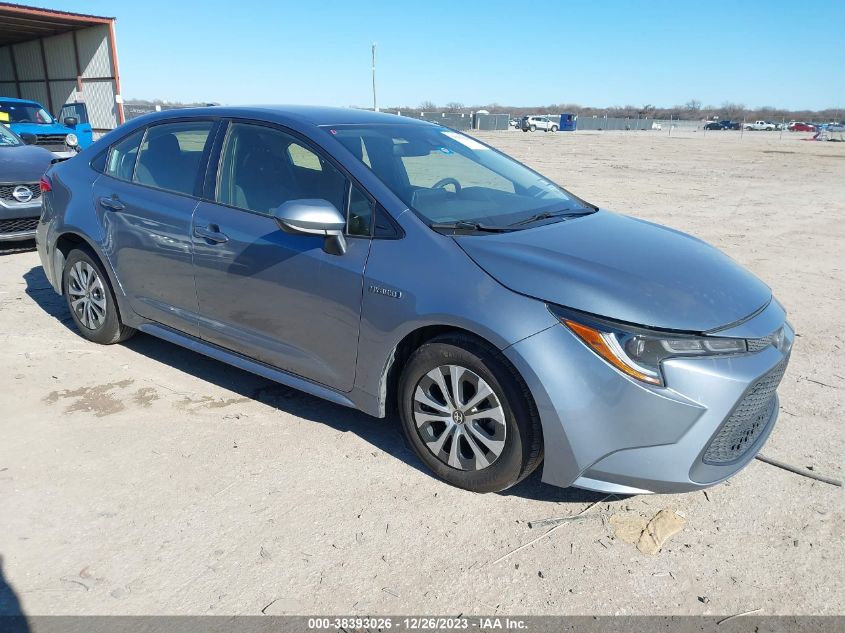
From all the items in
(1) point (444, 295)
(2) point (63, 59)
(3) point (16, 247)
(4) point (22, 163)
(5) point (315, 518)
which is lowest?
(5) point (315, 518)

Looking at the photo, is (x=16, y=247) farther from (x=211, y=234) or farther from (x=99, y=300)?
(x=211, y=234)

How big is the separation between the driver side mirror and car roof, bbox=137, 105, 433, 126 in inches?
29.4

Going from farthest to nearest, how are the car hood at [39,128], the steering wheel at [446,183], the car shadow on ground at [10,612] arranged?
the car hood at [39,128] < the steering wheel at [446,183] < the car shadow on ground at [10,612]

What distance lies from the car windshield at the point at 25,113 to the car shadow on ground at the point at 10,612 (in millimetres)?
14518

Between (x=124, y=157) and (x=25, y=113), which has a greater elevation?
(x=25, y=113)

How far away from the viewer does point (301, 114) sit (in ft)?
12.3

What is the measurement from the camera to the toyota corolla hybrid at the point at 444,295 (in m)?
2.59

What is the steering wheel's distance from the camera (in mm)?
3617

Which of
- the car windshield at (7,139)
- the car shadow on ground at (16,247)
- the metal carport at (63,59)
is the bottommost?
the car shadow on ground at (16,247)

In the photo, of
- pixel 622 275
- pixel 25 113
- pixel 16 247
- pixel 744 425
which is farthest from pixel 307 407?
pixel 25 113

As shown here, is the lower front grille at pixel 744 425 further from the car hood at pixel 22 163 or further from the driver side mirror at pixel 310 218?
the car hood at pixel 22 163

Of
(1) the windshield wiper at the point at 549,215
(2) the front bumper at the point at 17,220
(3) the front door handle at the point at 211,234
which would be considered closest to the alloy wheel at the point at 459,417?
(1) the windshield wiper at the point at 549,215

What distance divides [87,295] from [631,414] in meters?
3.98

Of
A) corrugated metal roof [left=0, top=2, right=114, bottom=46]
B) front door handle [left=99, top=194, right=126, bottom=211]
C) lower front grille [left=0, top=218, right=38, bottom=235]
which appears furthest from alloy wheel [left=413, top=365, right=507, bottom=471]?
corrugated metal roof [left=0, top=2, right=114, bottom=46]
